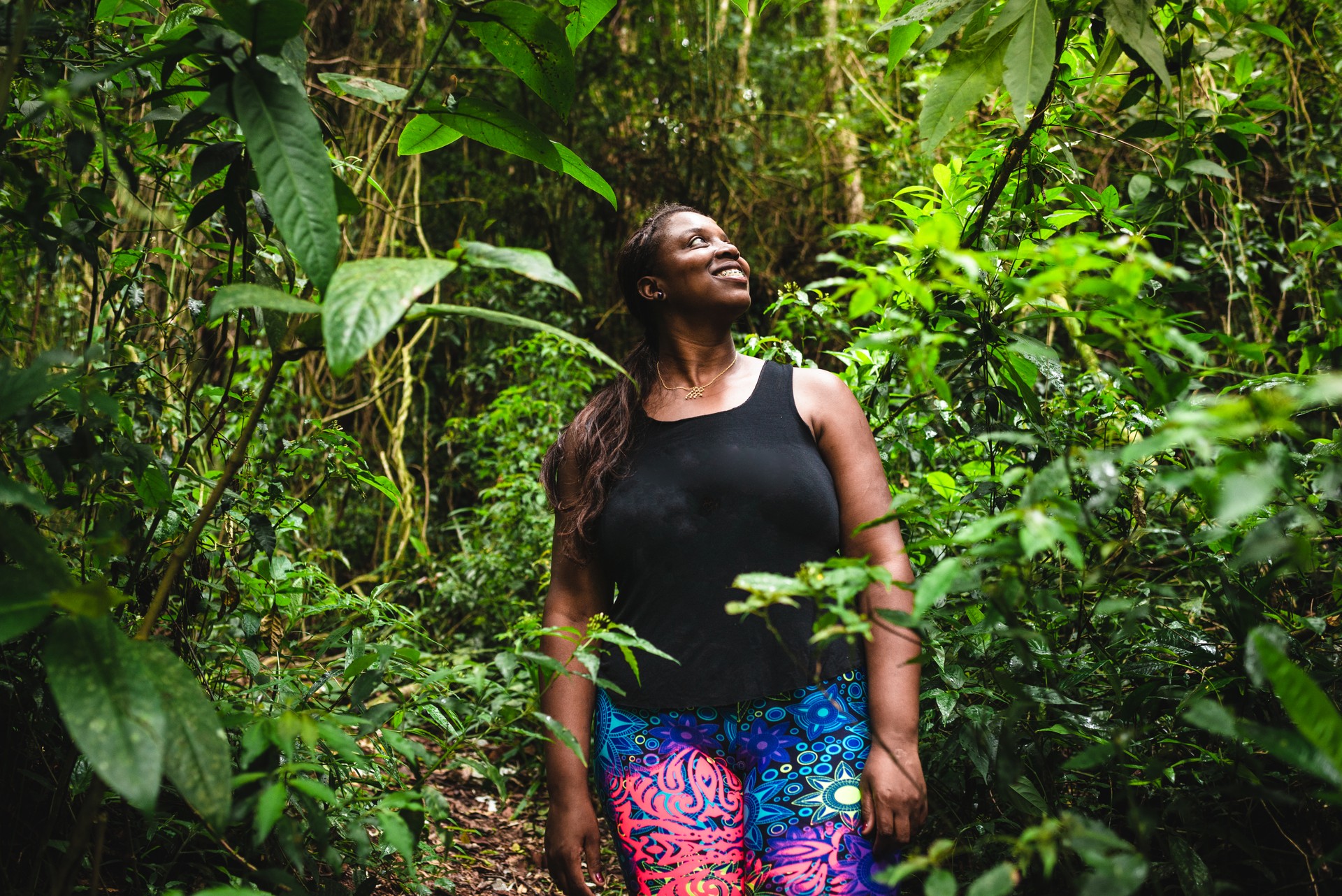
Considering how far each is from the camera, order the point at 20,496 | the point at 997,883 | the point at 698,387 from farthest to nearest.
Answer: the point at 698,387, the point at 20,496, the point at 997,883

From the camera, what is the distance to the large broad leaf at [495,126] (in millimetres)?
1104

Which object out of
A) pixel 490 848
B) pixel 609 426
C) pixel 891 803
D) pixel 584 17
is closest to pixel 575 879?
pixel 891 803

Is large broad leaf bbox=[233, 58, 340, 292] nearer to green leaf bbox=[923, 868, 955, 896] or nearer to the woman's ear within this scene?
green leaf bbox=[923, 868, 955, 896]

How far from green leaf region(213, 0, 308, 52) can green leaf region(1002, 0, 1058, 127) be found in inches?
34.3

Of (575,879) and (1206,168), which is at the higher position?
(1206,168)

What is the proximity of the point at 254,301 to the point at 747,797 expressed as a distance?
3.68 feet

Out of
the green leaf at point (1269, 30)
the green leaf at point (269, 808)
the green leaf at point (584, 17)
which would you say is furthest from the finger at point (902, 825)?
the green leaf at point (1269, 30)

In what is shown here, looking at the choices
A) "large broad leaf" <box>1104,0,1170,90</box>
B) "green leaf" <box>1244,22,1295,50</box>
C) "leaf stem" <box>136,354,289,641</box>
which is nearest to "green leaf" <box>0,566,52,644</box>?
"leaf stem" <box>136,354,289,641</box>

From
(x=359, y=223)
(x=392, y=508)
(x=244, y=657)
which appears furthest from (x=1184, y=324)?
(x=359, y=223)

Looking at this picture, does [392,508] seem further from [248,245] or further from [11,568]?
[11,568]

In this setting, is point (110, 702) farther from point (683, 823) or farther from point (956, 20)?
point (956, 20)

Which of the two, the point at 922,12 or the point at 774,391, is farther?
the point at 774,391

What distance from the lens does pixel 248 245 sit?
56.7 inches

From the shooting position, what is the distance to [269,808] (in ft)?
2.54
